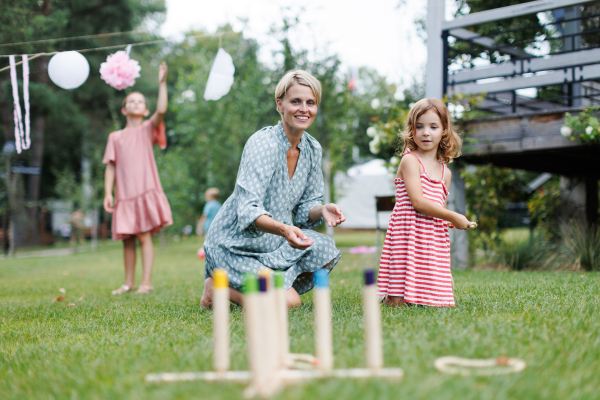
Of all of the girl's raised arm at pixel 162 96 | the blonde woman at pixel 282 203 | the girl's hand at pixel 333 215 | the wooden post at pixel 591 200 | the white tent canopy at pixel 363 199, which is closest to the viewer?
the girl's hand at pixel 333 215

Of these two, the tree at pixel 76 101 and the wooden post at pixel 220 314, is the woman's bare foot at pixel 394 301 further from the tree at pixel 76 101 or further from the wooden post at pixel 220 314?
the tree at pixel 76 101

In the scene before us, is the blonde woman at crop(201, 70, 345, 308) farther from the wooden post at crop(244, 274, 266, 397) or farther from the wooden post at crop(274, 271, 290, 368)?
the wooden post at crop(244, 274, 266, 397)

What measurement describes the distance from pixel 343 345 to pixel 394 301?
4.18ft

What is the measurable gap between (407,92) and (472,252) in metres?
3.13

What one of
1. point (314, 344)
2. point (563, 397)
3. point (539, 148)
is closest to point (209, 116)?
point (539, 148)

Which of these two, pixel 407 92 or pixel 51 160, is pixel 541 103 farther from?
pixel 51 160

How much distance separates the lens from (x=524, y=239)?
700 cm

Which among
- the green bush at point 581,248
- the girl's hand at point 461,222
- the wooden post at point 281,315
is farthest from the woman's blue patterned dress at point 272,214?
the green bush at point 581,248

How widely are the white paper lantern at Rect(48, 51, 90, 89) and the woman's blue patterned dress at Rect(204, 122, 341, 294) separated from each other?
2.23 meters

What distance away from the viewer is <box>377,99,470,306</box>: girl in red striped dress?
328cm

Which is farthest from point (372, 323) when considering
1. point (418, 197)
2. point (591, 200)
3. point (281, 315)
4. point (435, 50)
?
point (591, 200)

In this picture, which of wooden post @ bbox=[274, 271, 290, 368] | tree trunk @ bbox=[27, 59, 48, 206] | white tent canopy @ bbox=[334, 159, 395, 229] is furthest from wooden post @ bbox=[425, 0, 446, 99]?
white tent canopy @ bbox=[334, 159, 395, 229]

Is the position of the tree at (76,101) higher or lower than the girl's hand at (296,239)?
higher

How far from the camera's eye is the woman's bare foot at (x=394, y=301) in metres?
3.37
